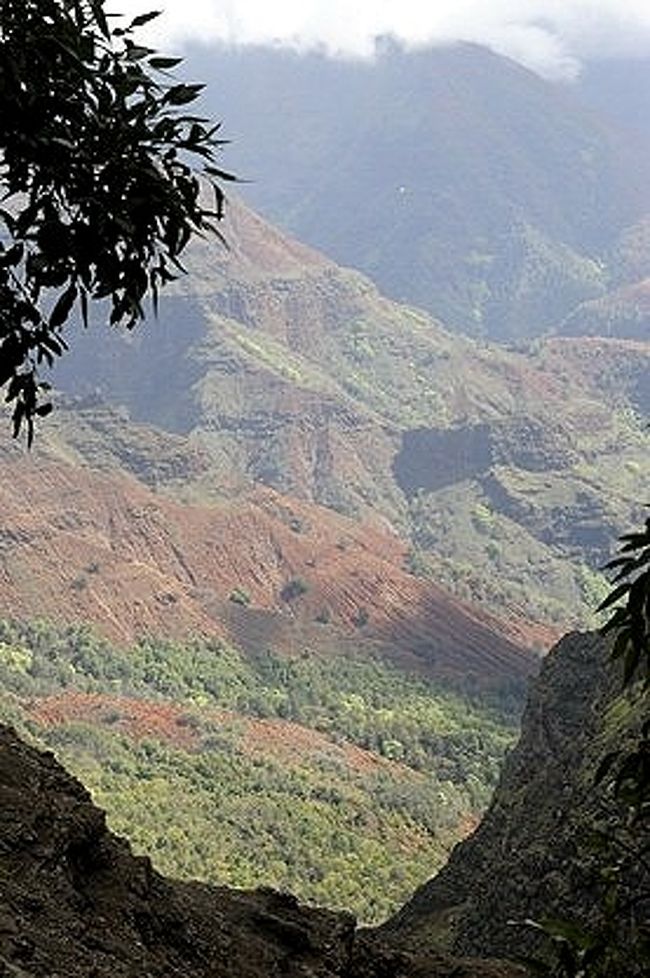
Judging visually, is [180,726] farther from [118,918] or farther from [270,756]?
[118,918]

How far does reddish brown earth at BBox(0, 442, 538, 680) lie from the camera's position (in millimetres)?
156750

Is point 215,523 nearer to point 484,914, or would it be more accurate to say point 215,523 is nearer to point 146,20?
point 484,914

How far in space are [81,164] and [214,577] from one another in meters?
174

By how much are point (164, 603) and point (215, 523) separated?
3012 cm

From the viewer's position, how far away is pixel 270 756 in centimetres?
12188

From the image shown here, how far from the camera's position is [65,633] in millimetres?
149500

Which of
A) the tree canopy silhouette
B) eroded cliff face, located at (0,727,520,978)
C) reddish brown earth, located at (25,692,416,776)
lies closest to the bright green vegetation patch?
reddish brown earth, located at (25,692,416,776)

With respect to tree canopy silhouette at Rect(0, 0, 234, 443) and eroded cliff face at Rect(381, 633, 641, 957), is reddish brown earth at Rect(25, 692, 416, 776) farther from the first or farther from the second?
tree canopy silhouette at Rect(0, 0, 234, 443)

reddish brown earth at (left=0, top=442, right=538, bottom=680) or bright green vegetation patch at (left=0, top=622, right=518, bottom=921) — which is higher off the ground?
reddish brown earth at (left=0, top=442, right=538, bottom=680)

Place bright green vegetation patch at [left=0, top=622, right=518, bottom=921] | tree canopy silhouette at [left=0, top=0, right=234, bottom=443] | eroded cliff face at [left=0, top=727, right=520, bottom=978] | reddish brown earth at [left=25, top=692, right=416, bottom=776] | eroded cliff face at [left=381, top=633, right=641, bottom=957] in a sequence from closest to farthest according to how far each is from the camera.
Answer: tree canopy silhouette at [left=0, top=0, right=234, bottom=443] < eroded cliff face at [left=0, top=727, right=520, bottom=978] < eroded cliff face at [left=381, top=633, right=641, bottom=957] < bright green vegetation patch at [left=0, top=622, right=518, bottom=921] < reddish brown earth at [left=25, top=692, right=416, bottom=776]

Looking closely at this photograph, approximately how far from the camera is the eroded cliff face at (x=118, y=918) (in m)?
9.73

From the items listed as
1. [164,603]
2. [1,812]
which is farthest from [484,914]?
[164,603]

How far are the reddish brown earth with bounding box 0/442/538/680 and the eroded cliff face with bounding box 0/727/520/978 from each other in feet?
460

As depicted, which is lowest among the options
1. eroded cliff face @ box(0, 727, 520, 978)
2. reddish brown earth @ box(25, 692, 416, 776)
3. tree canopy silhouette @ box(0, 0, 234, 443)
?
reddish brown earth @ box(25, 692, 416, 776)
